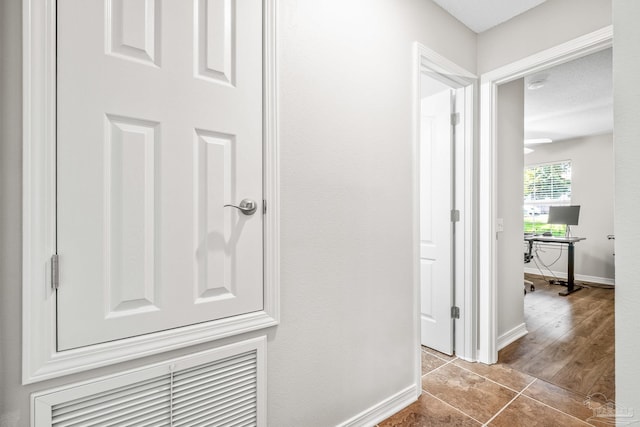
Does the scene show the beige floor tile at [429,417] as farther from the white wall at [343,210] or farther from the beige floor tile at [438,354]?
the beige floor tile at [438,354]

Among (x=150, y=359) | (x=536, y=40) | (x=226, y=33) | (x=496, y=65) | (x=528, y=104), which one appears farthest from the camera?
(x=528, y=104)

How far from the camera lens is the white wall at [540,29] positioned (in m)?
1.79

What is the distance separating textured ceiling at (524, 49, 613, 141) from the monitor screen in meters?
1.30

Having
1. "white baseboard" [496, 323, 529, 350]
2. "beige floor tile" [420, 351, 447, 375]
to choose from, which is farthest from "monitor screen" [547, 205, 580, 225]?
"beige floor tile" [420, 351, 447, 375]

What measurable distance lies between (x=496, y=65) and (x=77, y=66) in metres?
2.57

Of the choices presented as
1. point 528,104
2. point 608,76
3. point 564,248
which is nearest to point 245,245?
point 608,76

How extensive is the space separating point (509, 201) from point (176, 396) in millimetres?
2800

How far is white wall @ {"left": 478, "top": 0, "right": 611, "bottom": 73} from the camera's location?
1.79m

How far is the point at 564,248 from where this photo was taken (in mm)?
5477

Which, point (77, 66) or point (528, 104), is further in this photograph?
point (528, 104)

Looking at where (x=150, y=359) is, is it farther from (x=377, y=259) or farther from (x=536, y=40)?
(x=536, y=40)

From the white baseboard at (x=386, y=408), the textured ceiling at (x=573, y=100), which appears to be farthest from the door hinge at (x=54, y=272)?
the textured ceiling at (x=573, y=100)

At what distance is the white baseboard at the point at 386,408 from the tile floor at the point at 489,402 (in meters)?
0.03

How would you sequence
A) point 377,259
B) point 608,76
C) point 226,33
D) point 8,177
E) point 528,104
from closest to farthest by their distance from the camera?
1. point 8,177
2. point 226,33
3. point 377,259
4. point 608,76
5. point 528,104
